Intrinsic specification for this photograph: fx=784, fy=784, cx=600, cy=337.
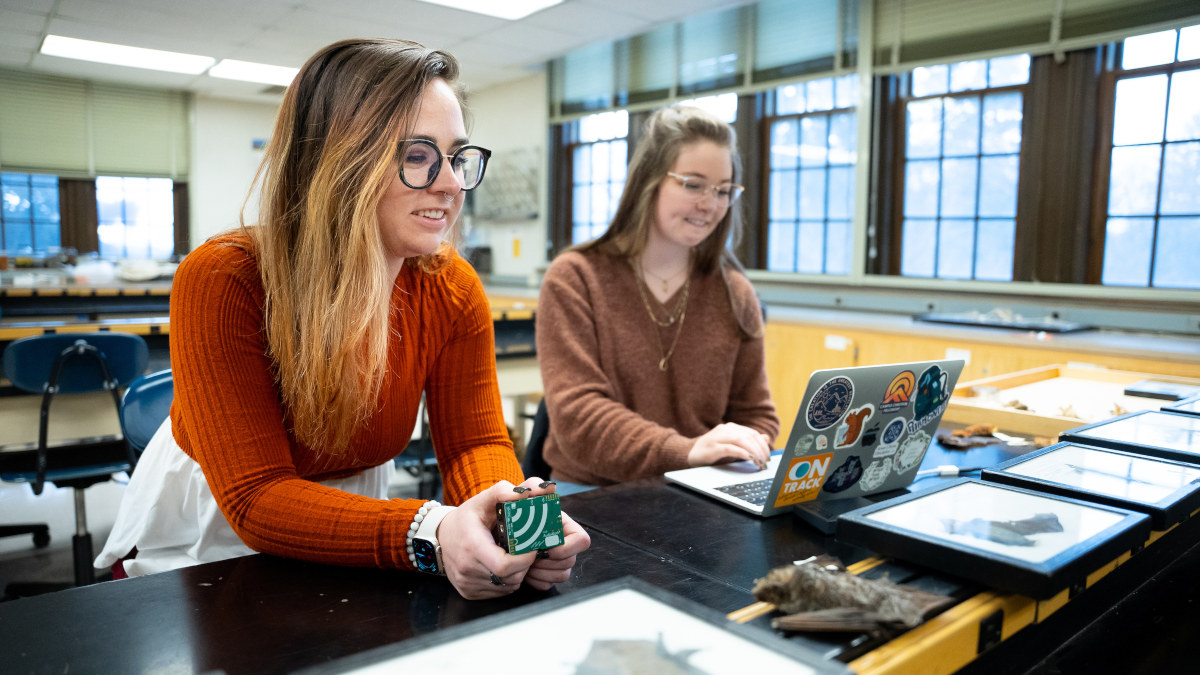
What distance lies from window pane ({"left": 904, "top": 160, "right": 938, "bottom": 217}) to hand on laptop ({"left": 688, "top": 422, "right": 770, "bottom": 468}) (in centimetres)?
368

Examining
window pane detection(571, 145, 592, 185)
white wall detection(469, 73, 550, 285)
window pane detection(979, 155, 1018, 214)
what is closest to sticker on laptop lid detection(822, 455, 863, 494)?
window pane detection(979, 155, 1018, 214)

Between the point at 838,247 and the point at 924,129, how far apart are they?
885mm

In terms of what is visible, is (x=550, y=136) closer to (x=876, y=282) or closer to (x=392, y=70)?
(x=876, y=282)

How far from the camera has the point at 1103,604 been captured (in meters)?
1.01

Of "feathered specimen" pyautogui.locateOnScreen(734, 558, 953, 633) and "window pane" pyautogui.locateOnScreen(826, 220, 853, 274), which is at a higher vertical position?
"window pane" pyautogui.locateOnScreen(826, 220, 853, 274)

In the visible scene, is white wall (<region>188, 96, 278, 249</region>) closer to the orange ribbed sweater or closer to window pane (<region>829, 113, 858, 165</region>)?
window pane (<region>829, 113, 858, 165</region>)

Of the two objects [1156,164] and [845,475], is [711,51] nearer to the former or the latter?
[1156,164]

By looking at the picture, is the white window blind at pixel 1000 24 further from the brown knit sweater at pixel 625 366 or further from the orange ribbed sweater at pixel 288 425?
the orange ribbed sweater at pixel 288 425

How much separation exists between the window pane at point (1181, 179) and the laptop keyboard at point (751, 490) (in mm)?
3487

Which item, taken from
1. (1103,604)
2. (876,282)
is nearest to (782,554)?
(1103,604)

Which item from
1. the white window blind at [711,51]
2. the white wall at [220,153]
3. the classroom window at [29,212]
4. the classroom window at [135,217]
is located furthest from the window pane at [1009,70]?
the classroom window at [29,212]

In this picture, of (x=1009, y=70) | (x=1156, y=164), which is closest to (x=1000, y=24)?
(x=1009, y=70)

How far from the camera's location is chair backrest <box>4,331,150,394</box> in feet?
8.61

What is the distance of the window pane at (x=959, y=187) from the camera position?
14.3ft
